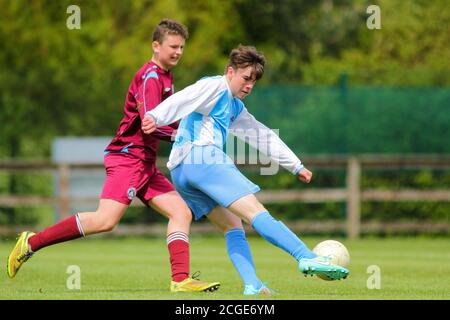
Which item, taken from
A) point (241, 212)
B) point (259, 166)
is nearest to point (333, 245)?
point (241, 212)

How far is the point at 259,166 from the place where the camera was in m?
18.3

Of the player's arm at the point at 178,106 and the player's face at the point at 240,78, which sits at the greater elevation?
the player's face at the point at 240,78

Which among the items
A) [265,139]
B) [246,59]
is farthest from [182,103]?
[265,139]

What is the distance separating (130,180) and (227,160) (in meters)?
0.93

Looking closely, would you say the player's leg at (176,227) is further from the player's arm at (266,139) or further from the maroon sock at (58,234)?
the player's arm at (266,139)

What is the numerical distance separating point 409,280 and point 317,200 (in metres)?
8.44

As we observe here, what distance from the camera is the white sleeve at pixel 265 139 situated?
8.84m

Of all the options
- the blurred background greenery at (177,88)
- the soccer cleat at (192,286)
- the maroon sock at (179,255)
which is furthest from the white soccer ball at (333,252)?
the blurred background greenery at (177,88)

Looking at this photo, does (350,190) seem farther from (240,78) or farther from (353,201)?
(240,78)

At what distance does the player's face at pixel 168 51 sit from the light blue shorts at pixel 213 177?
910mm

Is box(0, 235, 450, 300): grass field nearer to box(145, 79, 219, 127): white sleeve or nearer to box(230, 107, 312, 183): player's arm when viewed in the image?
box(230, 107, 312, 183): player's arm

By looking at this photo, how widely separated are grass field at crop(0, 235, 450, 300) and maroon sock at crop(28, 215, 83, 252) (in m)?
0.38

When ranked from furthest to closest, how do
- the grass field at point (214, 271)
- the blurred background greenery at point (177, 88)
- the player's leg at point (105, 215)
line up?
the blurred background greenery at point (177, 88), the player's leg at point (105, 215), the grass field at point (214, 271)
